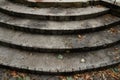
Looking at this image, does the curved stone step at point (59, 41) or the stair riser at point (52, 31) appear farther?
the stair riser at point (52, 31)

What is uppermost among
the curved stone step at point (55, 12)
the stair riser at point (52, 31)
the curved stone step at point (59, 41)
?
the curved stone step at point (55, 12)

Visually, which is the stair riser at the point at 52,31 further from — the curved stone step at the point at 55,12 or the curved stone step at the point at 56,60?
the curved stone step at the point at 56,60

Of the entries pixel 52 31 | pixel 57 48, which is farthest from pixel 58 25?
pixel 57 48

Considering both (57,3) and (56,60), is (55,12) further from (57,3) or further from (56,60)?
(56,60)

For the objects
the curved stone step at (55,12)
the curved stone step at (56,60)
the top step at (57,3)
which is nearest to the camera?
the curved stone step at (56,60)

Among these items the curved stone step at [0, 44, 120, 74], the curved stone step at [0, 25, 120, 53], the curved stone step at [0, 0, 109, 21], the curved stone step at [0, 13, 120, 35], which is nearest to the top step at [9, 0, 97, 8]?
the curved stone step at [0, 0, 109, 21]

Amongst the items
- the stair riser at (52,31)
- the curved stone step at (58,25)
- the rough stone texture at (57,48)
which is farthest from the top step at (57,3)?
the stair riser at (52,31)

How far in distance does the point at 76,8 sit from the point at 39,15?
4.80ft

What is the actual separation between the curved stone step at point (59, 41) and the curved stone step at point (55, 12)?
0.72 metres

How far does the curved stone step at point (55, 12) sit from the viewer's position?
6.67 meters

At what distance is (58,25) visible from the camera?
648cm

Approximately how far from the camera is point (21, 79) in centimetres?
544

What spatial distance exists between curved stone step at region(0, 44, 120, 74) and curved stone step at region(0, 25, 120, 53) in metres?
0.19

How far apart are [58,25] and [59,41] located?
2.14 ft
